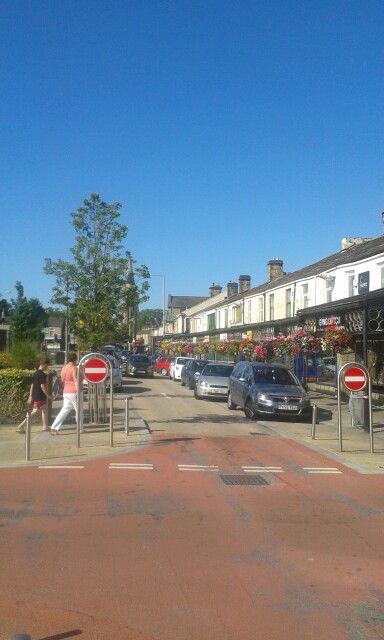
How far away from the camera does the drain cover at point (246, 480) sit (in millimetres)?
10728

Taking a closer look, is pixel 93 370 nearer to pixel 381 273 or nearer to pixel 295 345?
pixel 295 345

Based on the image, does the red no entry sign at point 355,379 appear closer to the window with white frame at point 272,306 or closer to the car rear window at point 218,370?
the car rear window at point 218,370

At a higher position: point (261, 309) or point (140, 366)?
point (261, 309)

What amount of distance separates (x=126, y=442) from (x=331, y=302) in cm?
1092

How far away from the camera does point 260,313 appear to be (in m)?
45.0

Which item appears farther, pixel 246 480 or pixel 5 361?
pixel 5 361

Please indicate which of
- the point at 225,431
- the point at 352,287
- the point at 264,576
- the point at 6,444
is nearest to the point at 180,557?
the point at 264,576

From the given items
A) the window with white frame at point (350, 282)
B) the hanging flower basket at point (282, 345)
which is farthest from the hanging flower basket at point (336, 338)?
the window with white frame at point (350, 282)

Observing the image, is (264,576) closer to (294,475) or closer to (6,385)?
(294,475)

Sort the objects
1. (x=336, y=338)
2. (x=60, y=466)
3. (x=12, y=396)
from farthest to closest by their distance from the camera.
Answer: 1. (x=336, y=338)
2. (x=12, y=396)
3. (x=60, y=466)

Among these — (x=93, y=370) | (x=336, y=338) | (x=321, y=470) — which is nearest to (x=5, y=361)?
(x=93, y=370)

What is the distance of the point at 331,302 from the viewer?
23.2 m

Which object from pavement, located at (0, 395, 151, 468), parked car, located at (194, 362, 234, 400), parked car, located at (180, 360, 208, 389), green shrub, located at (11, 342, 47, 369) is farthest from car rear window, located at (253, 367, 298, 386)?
parked car, located at (180, 360, 208, 389)

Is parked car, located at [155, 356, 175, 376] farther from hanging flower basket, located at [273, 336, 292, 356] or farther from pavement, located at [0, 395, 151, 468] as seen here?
pavement, located at [0, 395, 151, 468]
